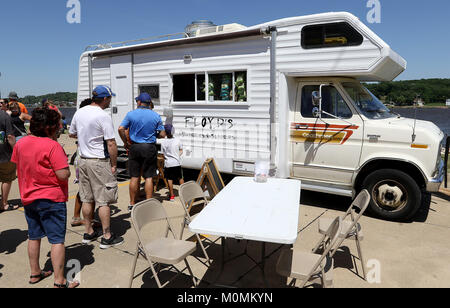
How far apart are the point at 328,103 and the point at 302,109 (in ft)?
1.35

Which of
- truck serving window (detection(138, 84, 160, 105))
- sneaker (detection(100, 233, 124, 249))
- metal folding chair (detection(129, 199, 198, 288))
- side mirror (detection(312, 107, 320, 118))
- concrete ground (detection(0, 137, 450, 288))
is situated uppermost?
truck serving window (detection(138, 84, 160, 105))

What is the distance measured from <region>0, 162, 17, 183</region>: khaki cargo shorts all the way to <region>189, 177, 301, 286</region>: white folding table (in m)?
A: 3.26

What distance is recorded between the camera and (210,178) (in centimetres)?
530

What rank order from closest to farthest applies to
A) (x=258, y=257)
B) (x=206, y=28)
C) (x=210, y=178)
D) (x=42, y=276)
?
1. (x=42, y=276)
2. (x=258, y=257)
3. (x=210, y=178)
4. (x=206, y=28)

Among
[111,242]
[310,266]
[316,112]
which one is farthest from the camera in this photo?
[316,112]

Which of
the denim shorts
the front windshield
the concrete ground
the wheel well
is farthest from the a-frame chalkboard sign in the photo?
the denim shorts

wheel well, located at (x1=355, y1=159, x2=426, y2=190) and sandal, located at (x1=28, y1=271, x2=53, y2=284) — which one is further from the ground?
wheel well, located at (x1=355, y1=159, x2=426, y2=190)

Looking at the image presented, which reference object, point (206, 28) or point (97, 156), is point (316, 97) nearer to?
point (206, 28)

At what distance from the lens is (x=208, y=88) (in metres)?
5.97

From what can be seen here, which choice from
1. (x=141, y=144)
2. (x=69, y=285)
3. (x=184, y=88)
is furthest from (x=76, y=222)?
(x=184, y=88)

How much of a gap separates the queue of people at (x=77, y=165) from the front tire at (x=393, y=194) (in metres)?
3.09

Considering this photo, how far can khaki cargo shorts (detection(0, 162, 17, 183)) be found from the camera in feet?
15.7

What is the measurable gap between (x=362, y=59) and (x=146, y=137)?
328cm

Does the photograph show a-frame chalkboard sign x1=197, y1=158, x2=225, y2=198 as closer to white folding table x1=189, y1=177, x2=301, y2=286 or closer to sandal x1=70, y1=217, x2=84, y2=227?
white folding table x1=189, y1=177, x2=301, y2=286
